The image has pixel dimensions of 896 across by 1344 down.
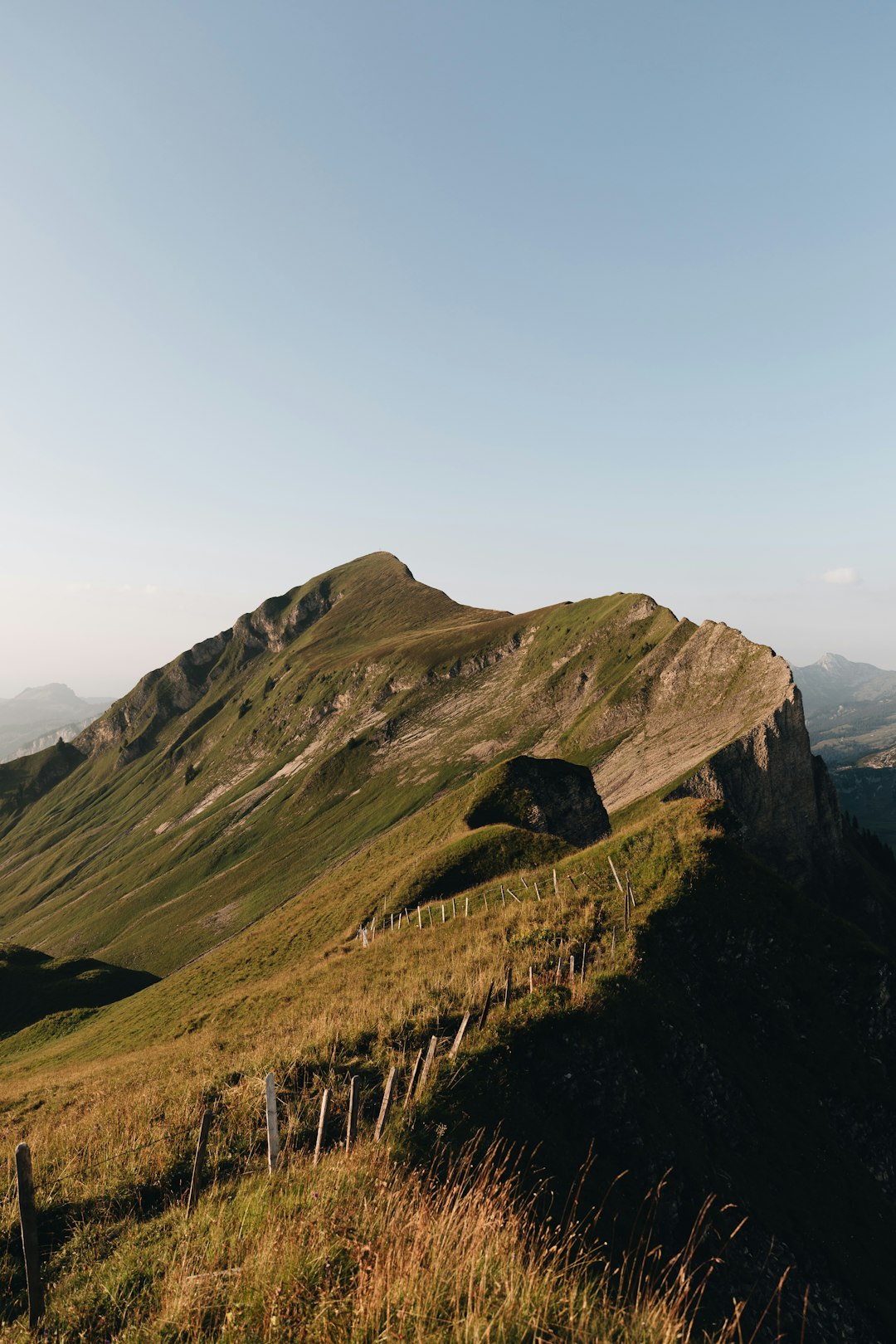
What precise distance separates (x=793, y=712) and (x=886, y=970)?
74.6 meters

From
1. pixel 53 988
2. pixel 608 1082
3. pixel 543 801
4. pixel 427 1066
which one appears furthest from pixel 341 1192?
pixel 53 988

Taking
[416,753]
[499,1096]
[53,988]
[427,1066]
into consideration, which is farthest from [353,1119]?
[416,753]

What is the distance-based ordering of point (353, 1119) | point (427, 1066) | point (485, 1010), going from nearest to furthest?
point (353, 1119), point (427, 1066), point (485, 1010)

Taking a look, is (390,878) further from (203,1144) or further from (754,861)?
(203,1144)

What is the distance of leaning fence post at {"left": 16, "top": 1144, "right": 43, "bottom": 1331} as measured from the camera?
22.3 feet

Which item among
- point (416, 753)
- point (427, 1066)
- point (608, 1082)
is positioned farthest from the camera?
point (416, 753)

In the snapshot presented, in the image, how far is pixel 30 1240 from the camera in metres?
6.98

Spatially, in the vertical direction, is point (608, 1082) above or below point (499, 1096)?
below

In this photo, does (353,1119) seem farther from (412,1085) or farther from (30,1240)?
(30,1240)

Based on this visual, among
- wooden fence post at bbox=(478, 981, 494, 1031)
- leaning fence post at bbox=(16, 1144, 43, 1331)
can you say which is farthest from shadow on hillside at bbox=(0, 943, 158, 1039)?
leaning fence post at bbox=(16, 1144, 43, 1331)

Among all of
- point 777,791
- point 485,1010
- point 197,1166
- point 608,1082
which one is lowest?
point 777,791

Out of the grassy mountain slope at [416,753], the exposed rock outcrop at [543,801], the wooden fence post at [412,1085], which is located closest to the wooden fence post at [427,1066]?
the wooden fence post at [412,1085]

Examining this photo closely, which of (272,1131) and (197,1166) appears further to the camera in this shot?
(272,1131)

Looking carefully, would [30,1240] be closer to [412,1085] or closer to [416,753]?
[412,1085]
